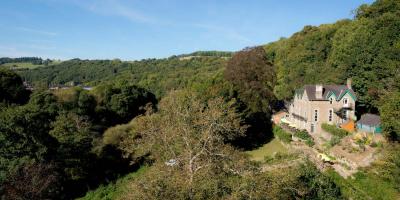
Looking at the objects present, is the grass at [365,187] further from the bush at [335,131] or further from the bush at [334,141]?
the bush at [335,131]

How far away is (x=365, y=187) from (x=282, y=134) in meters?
14.5

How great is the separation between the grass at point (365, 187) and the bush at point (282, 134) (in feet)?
35.7

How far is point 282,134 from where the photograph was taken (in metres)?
37.6

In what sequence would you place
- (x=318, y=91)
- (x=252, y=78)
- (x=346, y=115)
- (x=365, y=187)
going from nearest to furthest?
(x=365, y=187), (x=318, y=91), (x=346, y=115), (x=252, y=78)

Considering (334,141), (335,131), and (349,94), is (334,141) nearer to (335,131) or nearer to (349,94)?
(335,131)

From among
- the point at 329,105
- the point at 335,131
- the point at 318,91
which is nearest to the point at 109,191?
the point at 335,131

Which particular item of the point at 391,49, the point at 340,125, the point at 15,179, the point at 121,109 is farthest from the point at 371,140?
the point at 121,109

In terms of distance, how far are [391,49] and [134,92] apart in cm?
3603

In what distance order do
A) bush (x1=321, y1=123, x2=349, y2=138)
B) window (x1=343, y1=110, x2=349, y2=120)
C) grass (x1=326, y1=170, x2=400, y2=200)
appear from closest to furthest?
grass (x1=326, y1=170, x2=400, y2=200) < bush (x1=321, y1=123, x2=349, y2=138) < window (x1=343, y1=110, x2=349, y2=120)

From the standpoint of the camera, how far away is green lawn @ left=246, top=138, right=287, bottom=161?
114ft

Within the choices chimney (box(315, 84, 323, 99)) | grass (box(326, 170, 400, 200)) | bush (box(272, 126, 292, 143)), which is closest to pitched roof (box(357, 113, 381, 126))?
chimney (box(315, 84, 323, 99))

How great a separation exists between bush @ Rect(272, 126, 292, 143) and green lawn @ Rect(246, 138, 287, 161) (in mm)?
675

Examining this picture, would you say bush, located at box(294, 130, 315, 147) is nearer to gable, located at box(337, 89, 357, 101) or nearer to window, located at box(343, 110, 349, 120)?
window, located at box(343, 110, 349, 120)

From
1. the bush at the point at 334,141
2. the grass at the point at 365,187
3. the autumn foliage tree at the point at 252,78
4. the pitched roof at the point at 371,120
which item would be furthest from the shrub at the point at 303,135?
the grass at the point at 365,187
